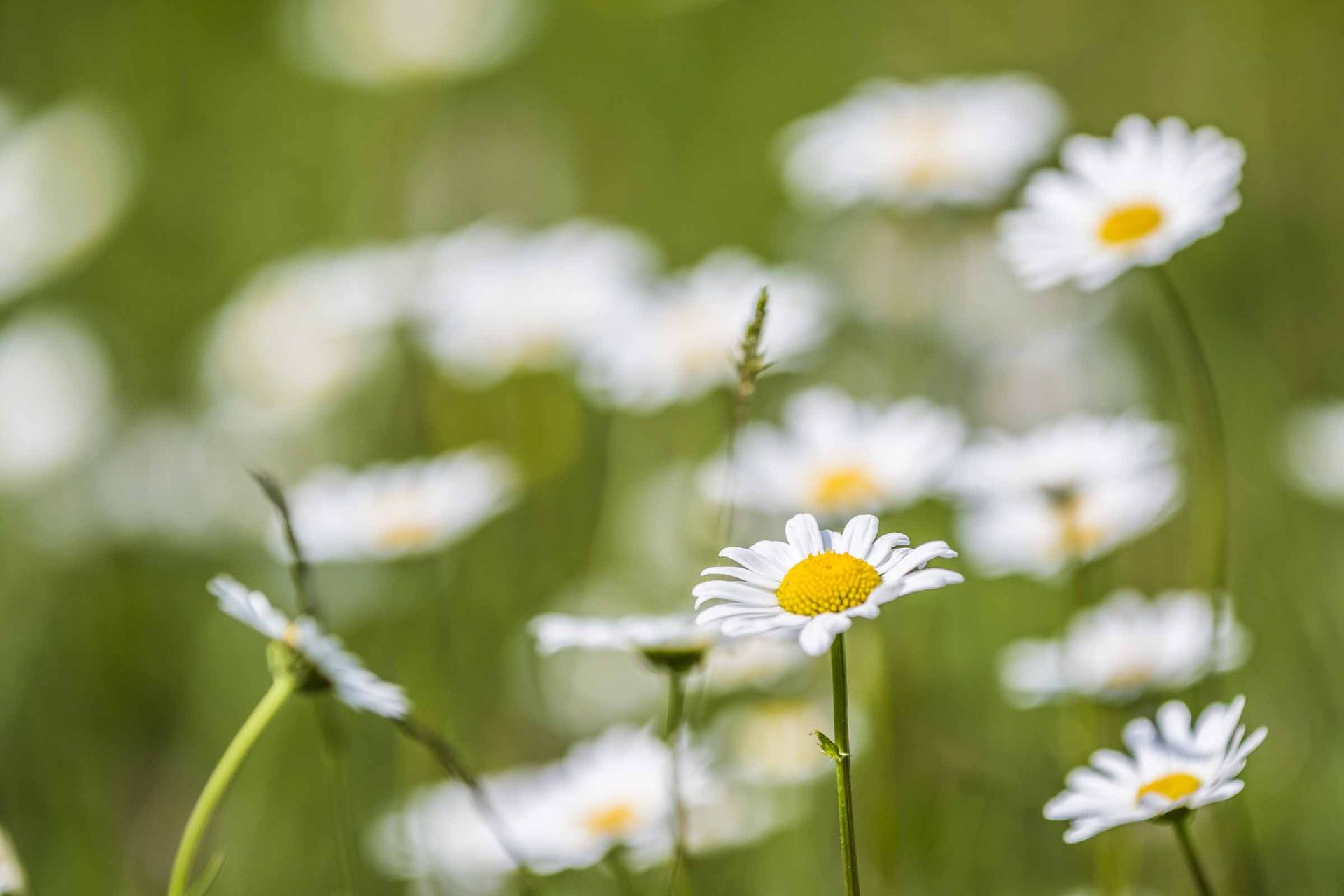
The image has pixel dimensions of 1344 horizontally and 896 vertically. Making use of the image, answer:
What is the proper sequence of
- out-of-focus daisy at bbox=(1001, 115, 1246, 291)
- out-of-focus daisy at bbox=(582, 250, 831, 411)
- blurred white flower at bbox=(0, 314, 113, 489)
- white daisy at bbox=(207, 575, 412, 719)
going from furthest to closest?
blurred white flower at bbox=(0, 314, 113, 489), out-of-focus daisy at bbox=(582, 250, 831, 411), out-of-focus daisy at bbox=(1001, 115, 1246, 291), white daisy at bbox=(207, 575, 412, 719)

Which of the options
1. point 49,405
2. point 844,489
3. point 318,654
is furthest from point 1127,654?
point 49,405

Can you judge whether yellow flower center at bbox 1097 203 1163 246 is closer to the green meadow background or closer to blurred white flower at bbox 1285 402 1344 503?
the green meadow background

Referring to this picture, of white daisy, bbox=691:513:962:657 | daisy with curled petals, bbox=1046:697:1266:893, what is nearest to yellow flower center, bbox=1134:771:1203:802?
daisy with curled petals, bbox=1046:697:1266:893

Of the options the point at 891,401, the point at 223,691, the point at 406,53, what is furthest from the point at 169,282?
the point at 891,401

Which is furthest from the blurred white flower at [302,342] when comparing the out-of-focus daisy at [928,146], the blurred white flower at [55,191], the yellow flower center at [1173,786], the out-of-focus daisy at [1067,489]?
the yellow flower center at [1173,786]

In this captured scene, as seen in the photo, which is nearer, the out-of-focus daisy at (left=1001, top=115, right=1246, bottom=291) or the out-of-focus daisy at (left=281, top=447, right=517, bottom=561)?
the out-of-focus daisy at (left=1001, top=115, right=1246, bottom=291)

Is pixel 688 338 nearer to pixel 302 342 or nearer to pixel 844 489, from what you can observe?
pixel 844 489

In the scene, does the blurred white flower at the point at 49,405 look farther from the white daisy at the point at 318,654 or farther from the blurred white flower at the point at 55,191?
the white daisy at the point at 318,654
